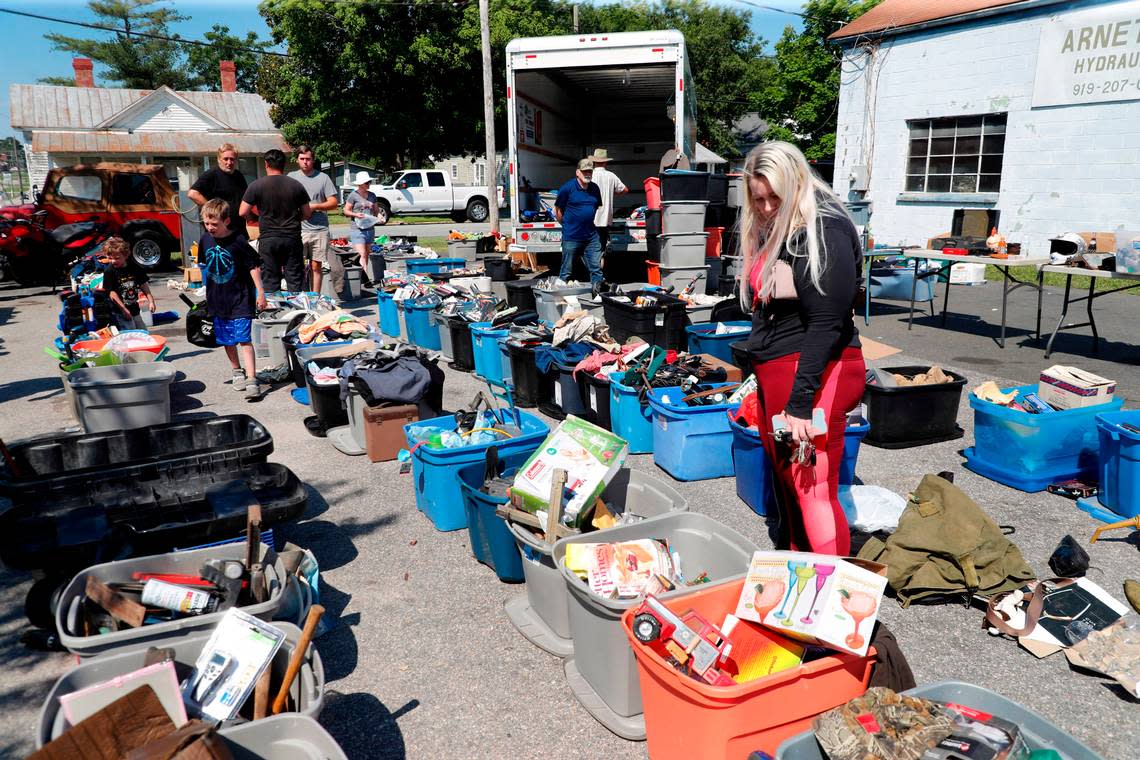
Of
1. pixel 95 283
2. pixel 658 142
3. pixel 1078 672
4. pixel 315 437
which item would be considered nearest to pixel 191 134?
pixel 658 142

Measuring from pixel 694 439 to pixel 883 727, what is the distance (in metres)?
2.94

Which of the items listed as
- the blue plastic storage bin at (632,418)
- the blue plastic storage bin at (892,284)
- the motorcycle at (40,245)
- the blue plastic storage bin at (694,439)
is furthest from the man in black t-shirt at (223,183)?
the blue plastic storage bin at (892,284)

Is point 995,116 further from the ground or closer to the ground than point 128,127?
closer to the ground

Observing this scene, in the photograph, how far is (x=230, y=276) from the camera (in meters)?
6.57

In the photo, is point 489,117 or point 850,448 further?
point 489,117

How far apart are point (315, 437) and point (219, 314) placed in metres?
1.59

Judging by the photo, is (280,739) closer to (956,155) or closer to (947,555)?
(947,555)

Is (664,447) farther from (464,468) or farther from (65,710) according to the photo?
(65,710)

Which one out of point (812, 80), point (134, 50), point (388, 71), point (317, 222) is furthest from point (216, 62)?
point (317, 222)

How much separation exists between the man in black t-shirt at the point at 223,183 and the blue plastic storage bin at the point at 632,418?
540 cm

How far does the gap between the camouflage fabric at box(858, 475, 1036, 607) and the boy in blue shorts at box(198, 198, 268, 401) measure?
5350 mm

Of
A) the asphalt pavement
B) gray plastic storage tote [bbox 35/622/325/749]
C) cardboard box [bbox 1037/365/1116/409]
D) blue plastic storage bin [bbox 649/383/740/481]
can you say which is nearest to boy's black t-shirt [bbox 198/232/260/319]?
the asphalt pavement

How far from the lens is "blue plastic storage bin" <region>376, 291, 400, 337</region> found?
9562 mm

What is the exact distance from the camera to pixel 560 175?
14.5 meters
